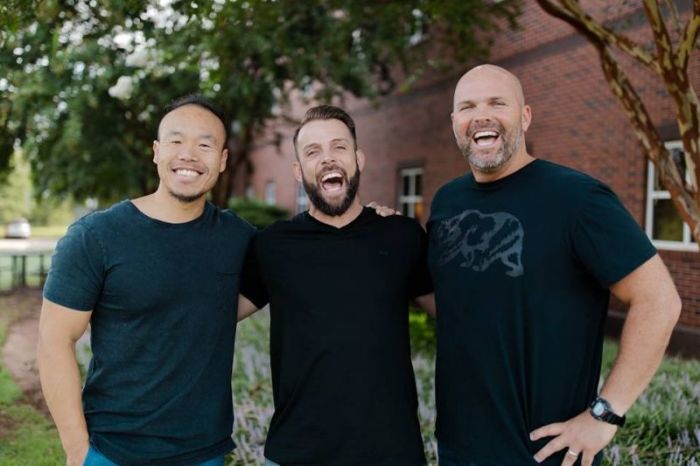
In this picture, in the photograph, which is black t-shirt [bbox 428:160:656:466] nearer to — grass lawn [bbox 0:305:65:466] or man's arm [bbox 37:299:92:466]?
man's arm [bbox 37:299:92:466]

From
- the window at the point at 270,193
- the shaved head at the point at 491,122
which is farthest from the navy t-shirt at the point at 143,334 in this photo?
the window at the point at 270,193

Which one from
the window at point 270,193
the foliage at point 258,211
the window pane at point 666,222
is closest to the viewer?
the window pane at point 666,222

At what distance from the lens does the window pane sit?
30.8ft

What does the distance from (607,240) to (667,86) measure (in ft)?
8.97

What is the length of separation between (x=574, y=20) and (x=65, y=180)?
1239 cm

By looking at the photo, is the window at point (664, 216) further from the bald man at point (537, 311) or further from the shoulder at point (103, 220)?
the shoulder at point (103, 220)

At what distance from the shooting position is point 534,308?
2.35 m

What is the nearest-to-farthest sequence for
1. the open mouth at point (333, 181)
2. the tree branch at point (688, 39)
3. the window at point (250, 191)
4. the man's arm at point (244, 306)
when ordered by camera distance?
the open mouth at point (333, 181)
the man's arm at point (244, 306)
the tree branch at point (688, 39)
the window at point (250, 191)

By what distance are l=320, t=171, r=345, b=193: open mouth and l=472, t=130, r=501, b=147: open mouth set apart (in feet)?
1.94

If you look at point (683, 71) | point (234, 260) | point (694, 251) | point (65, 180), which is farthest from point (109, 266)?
point (65, 180)

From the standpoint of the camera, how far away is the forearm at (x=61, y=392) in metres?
2.38

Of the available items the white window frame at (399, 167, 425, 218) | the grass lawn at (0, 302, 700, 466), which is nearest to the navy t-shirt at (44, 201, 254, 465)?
the grass lawn at (0, 302, 700, 466)

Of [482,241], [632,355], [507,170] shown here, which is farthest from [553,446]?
[507,170]

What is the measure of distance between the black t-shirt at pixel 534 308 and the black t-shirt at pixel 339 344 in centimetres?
26
